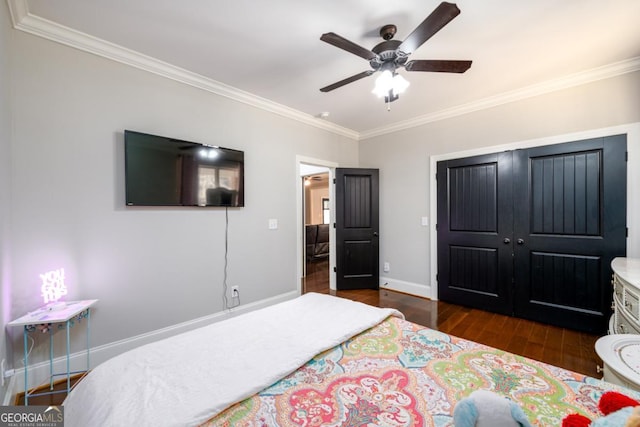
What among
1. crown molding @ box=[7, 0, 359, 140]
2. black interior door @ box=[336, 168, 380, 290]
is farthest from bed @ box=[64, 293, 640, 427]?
black interior door @ box=[336, 168, 380, 290]

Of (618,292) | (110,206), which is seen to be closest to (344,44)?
(110,206)

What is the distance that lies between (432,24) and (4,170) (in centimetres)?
265

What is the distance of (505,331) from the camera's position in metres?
2.67

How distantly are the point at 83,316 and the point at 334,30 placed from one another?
286 cm

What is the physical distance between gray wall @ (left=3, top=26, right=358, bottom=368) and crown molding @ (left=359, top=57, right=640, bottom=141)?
2.30m

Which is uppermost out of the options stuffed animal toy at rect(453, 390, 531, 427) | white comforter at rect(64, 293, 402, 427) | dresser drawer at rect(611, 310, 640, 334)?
stuffed animal toy at rect(453, 390, 531, 427)

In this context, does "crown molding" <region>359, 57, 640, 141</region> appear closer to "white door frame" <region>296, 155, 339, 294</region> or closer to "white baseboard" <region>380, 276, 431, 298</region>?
"white door frame" <region>296, 155, 339, 294</region>

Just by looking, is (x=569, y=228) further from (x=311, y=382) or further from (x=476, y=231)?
(x=311, y=382)

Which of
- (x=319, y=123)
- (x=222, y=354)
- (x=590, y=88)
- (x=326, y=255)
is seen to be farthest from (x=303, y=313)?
(x=326, y=255)

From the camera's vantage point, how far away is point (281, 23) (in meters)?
1.89

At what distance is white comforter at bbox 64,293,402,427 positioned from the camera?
858 millimetres

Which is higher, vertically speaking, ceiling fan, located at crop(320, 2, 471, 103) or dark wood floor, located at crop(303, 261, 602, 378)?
ceiling fan, located at crop(320, 2, 471, 103)

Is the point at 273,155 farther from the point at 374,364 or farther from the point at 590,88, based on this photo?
the point at 590,88

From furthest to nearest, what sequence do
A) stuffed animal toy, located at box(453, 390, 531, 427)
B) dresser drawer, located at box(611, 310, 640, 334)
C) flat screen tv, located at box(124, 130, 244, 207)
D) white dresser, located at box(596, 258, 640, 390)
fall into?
flat screen tv, located at box(124, 130, 244, 207), dresser drawer, located at box(611, 310, 640, 334), white dresser, located at box(596, 258, 640, 390), stuffed animal toy, located at box(453, 390, 531, 427)
